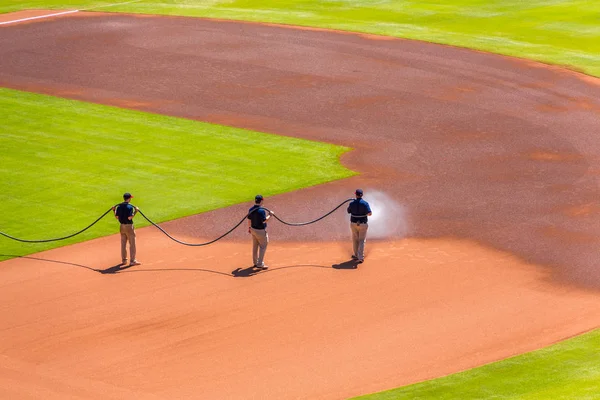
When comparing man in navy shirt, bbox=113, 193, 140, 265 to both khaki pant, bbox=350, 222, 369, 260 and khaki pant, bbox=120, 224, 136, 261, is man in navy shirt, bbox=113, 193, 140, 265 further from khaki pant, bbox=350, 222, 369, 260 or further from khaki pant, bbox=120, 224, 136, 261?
khaki pant, bbox=350, 222, 369, 260

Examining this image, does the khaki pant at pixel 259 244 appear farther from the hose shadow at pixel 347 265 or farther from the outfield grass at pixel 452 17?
the outfield grass at pixel 452 17

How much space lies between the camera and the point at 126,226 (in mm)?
25125

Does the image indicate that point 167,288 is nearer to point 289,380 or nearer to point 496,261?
point 289,380

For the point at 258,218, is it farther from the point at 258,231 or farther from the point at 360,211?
the point at 360,211

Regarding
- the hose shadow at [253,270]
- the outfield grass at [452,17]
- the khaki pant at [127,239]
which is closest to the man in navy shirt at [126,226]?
the khaki pant at [127,239]

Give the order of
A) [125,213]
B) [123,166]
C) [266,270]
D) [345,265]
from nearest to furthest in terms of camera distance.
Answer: [266,270] → [345,265] → [125,213] → [123,166]

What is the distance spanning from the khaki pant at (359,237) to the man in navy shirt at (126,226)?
17.4 feet

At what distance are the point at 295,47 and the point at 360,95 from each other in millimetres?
8090

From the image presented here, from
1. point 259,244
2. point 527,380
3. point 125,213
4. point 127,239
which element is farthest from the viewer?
point 127,239

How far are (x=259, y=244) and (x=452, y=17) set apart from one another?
3279cm

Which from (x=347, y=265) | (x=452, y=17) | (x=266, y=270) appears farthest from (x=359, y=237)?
(x=452, y=17)

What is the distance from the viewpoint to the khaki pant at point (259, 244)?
24.7 metres

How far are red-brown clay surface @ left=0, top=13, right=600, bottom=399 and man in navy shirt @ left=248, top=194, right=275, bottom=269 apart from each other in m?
0.44

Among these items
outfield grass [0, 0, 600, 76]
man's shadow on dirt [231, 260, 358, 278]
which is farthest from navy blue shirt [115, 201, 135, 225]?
outfield grass [0, 0, 600, 76]
